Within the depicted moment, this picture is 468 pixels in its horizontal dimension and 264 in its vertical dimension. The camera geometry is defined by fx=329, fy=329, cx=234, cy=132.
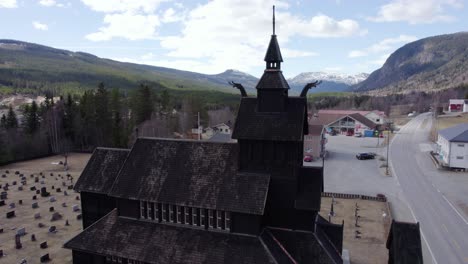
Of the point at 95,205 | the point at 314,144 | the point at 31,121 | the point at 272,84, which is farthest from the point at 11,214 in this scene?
the point at 314,144

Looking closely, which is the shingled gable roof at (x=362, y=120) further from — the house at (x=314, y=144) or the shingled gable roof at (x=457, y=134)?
the house at (x=314, y=144)

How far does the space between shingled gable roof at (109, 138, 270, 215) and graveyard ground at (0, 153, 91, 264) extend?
38.7 feet

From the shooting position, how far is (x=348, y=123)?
4412 inches

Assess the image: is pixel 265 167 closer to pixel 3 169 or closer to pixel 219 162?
pixel 219 162

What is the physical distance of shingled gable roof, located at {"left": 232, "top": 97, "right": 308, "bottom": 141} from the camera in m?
23.1

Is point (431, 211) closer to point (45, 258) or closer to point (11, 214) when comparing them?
point (45, 258)

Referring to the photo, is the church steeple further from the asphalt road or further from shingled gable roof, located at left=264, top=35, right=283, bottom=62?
the asphalt road

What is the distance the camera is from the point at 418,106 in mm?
180875

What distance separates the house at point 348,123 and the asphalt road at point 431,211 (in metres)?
34.2

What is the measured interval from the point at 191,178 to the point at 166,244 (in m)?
4.99

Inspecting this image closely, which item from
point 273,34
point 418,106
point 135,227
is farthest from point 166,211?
point 418,106

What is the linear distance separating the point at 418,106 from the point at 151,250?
630ft

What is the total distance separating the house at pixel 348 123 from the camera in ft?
359

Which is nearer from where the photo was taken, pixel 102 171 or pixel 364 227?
pixel 102 171
